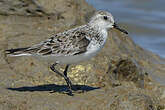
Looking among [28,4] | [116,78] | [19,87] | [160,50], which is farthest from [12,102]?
[160,50]

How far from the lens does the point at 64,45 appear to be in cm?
895

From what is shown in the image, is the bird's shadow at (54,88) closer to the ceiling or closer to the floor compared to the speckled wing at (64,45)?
closer to the floor

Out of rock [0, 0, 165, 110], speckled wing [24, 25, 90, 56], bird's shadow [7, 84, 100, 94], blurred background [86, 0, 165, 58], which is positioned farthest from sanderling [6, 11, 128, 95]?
blurred background [86, 0, 165, 58]

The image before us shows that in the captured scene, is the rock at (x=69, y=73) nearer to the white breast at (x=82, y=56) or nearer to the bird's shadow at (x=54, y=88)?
the bird's shadow at (x=54, y=88)

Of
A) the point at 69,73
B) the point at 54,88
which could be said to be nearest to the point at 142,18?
the point at 69,73

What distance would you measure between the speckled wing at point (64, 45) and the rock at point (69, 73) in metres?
0.71

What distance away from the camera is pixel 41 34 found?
1116 cm

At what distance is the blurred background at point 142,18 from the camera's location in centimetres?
1848

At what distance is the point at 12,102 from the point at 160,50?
1040 cm

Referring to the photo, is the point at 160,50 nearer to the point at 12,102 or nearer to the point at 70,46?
the point at 70,46

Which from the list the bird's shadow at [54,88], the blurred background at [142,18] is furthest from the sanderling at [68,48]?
the blurred background at [142,18]

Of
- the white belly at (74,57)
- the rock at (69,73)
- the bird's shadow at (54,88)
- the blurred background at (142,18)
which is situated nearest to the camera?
the rock at (69,73)

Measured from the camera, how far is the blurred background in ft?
60.6

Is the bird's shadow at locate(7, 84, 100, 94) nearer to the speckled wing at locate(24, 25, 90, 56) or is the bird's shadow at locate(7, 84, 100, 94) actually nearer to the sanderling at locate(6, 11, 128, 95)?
the sanderling at locate(6, 11, 128, 95)
